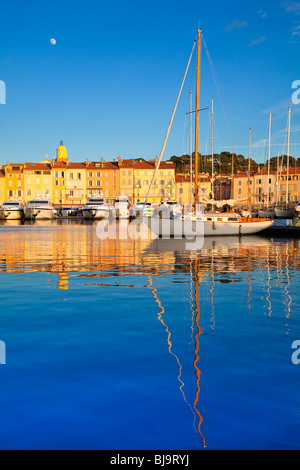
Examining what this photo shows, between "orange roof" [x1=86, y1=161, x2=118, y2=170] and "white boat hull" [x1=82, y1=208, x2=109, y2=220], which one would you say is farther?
"orange roof" [x1=86, y1=161, x2=118, y2=170]

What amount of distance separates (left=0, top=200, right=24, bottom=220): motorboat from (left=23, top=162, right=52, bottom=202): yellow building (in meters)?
40.5

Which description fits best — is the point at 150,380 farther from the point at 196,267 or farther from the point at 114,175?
the point at 114,175

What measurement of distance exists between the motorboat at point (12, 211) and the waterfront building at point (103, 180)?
138ft

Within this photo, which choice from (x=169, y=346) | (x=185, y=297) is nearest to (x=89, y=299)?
(x=185, y=297)

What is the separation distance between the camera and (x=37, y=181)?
11862 centimetres

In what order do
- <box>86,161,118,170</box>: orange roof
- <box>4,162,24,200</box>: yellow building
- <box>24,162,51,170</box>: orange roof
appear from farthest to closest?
1. <box>86,161,118,170</box>: orange roof
2. <box>4,162,24,200</box>: yellow building
3. <box>24,162,51,170</box>: orange roof

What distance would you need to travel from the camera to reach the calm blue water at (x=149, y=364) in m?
4.95

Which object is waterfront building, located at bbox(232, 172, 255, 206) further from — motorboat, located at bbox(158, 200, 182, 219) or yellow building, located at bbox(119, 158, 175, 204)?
motorboat, located at bbox(158, 200, 182, 219)

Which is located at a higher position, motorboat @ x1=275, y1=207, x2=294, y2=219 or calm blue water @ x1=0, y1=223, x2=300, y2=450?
motorboat @ x1=275, y1=207, x2=294, y2=219

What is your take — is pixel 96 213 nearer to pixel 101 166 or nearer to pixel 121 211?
pixel 121 211

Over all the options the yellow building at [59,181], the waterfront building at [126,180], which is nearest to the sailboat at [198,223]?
the waterfront building at [126,180]

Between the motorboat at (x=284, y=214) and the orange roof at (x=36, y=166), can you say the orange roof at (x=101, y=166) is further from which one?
the motorboat at (x=284, y=214)

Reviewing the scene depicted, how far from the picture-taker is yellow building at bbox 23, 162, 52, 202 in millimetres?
118562

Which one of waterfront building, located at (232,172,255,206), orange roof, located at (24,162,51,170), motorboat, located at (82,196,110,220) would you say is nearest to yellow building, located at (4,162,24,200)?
orange roof, located at (24,162,51,170)
